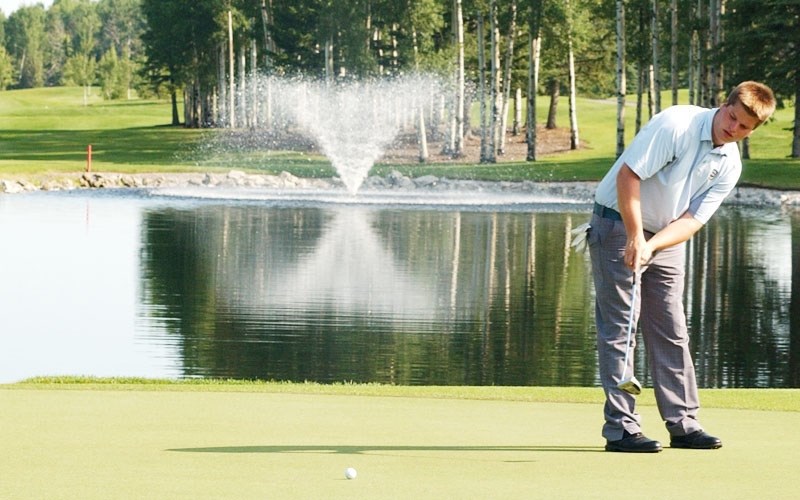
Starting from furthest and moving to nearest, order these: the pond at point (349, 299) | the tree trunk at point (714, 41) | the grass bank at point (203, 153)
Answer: the grass bank at point (203, 153), the tree trunk at point (714, 41), the pond at point (349, 299)

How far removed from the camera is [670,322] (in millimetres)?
7855

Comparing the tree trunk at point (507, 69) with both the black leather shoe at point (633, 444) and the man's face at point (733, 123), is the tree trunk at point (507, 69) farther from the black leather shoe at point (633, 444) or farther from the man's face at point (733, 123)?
the black leather shoe at point (633, 444)

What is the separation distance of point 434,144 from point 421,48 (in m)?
7.85

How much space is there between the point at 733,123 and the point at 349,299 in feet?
41.2

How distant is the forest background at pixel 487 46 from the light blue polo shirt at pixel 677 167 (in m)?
40.6

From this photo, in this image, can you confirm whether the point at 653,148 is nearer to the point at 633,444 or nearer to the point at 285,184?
the point at 633,444

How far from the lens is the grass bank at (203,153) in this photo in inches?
1978

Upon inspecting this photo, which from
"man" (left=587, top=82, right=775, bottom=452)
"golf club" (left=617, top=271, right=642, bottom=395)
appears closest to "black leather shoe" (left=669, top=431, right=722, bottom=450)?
"man" (left=587, top=82, right=775, bottom=452)

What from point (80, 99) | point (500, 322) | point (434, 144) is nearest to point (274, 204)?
point (500, 322)

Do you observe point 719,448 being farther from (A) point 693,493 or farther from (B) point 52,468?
(B) point 52,468

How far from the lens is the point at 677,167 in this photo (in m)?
7.43

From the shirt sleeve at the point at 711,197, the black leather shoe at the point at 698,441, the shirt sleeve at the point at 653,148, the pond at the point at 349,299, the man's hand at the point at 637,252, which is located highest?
the shirt sleeve at the point at 653,148

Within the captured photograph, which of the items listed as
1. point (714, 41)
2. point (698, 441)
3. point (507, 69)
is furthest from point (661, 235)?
point (507, 69)

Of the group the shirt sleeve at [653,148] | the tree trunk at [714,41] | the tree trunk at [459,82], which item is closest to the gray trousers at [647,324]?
the shirt sleeve at [653,148]
